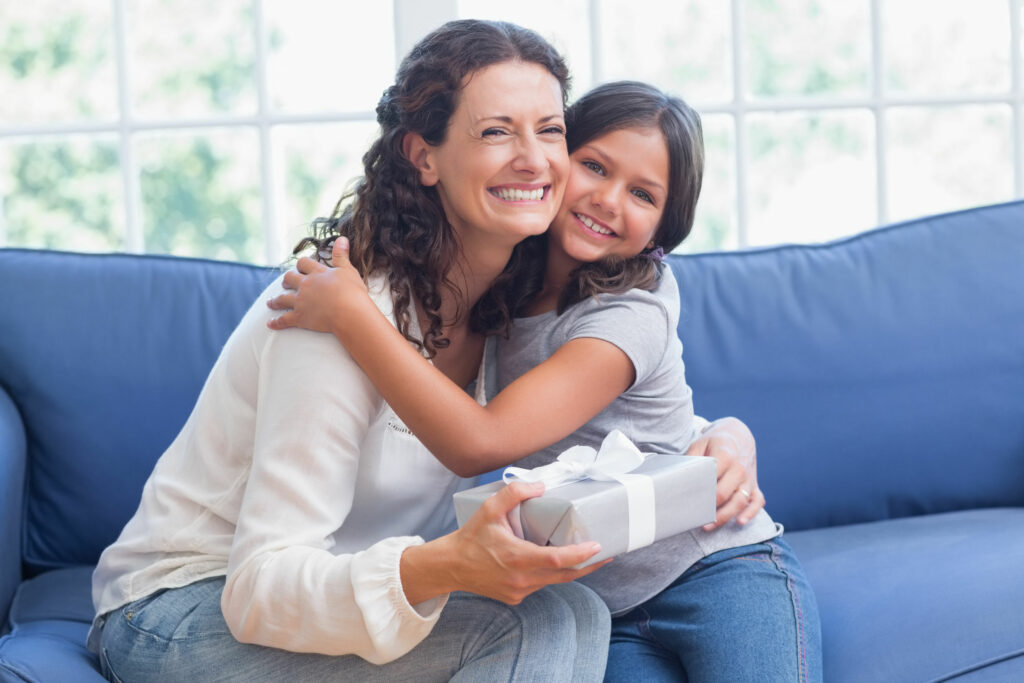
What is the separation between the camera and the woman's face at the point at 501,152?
52.0 inches

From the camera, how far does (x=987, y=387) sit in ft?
5.98

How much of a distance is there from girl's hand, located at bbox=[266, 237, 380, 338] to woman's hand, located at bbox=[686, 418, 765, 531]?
0.56 meters

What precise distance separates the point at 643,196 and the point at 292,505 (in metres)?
0.70

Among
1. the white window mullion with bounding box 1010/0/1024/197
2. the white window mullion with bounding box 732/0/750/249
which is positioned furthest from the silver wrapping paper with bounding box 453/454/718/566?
A: the white window mullion with bounding box 1010/0/1024/197

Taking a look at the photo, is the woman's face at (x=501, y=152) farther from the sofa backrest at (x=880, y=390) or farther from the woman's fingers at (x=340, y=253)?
the sofa backrest at (x=880, y=390)

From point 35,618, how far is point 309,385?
70 centimetres

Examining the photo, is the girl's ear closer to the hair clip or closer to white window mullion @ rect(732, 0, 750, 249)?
the hair clip

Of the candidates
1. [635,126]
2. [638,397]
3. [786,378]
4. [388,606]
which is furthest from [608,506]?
[786,378]

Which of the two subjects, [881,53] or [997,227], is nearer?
[997,227]

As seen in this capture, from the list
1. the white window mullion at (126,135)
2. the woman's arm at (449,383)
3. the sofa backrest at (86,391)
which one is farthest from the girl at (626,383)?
the white window mullion at (126,135)

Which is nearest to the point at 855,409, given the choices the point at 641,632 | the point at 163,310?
the point at 641,632

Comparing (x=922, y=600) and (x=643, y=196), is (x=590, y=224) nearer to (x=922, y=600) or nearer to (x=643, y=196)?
(x=643, y=196)

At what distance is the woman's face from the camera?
1.32 metres

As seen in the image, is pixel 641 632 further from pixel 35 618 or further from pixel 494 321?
pixel 35 618
